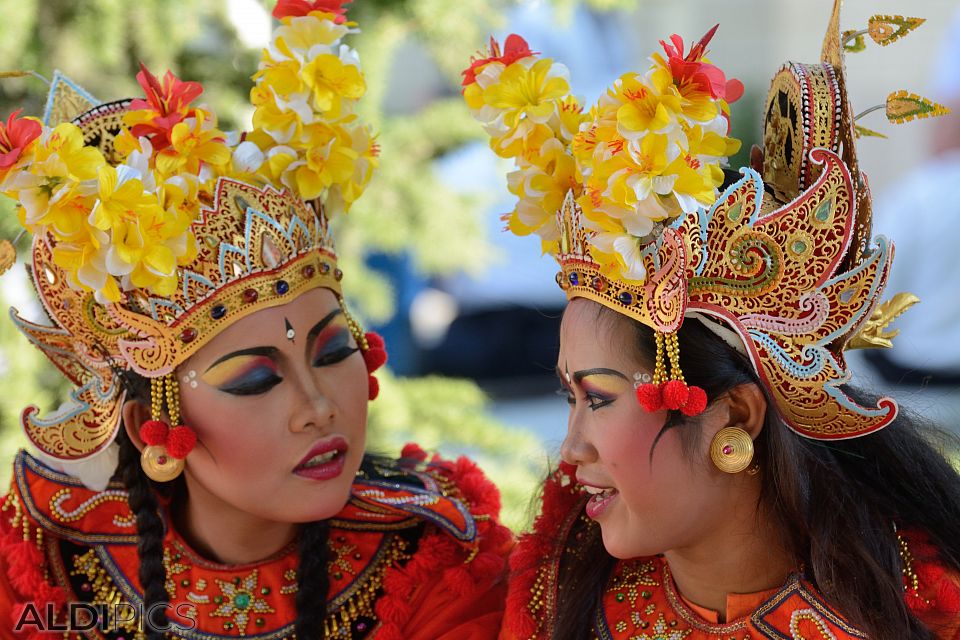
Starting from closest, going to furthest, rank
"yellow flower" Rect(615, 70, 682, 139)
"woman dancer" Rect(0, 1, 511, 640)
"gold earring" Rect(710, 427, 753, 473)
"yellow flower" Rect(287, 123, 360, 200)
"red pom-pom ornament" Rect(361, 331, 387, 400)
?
1. "yellow flower" Rect(615, 70, 682, 139)
2. "gold earring" Rect(710, 427, 753, 473)
3. "woman dancer" Rect(0, 1, 511, 640)
4. "yellow flower" Rect(287, 123, 360, 200)
5. "red pom-pom ornament" Rect(361, 331, 387, 400)

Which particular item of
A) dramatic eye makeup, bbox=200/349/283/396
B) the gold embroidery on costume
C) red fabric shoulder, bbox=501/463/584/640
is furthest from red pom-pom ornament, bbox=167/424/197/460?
red fabric shoulder, bbox=501/463/584/640

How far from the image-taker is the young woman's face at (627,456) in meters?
1.89

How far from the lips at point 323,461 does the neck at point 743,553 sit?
0.69 metres

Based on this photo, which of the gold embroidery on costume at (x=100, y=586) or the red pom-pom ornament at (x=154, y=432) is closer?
the red pom-pom ornament at (x=154, y=432)

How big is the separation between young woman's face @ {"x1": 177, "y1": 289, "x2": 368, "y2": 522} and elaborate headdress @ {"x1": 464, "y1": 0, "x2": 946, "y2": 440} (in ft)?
1.98

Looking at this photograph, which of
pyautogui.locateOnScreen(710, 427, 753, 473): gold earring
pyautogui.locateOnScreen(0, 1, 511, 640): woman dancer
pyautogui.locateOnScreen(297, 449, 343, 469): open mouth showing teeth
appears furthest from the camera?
pyautogui.locateOnScreen(297, 449, 343, 469): open mouth showing teeth

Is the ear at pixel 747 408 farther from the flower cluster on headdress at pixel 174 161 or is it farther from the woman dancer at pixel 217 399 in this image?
the flower cluster on headdress at pixel 174 161

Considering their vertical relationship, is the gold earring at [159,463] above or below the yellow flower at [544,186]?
below

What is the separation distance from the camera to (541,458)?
2746 mm

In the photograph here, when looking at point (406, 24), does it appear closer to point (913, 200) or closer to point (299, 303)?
point (299, 303)

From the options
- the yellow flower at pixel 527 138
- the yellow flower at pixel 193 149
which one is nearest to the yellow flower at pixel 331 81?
the yellow flower at pixel 193 149

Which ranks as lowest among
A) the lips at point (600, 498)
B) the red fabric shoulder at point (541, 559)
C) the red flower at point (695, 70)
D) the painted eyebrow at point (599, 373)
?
the red fabric shoulder at point (541, 559)

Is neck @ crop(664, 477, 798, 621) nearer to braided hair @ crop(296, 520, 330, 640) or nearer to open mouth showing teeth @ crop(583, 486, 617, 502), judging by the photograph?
open mouth showing teeth @ crop(583, 486, 617, 502)

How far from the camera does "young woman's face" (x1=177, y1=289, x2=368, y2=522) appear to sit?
2137 millimetres
